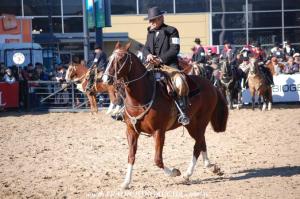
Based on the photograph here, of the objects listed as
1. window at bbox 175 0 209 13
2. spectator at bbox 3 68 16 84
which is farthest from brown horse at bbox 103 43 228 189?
window at bbox 175 0 209 13

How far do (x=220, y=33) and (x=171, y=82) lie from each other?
27801 millimetres

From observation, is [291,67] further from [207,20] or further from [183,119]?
[183,119]

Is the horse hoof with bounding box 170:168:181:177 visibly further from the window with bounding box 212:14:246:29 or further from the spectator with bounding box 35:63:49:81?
the window with bounding box 212:14:246:29

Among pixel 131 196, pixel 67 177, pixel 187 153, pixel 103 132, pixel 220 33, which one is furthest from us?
pixel 220 33

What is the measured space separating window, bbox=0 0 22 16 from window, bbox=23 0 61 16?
15.5 inches

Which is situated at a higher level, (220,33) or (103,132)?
(220,33)

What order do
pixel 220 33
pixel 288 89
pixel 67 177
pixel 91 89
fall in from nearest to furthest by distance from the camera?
1. pixel 67 177
2. pixel 91 89
3. pixel 288 89
4. pixel 220 33

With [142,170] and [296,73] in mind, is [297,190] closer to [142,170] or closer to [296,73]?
[142,170]

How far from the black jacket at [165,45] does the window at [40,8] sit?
28189 mm

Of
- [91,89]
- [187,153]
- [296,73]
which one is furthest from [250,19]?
[187,153]

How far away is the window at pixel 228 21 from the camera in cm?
3669

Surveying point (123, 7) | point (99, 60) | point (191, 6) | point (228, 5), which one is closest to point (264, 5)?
point (228, 5)

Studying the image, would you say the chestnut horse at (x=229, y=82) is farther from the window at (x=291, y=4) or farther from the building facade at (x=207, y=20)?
the window at (x=291, y=4)

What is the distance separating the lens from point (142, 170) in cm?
1044
